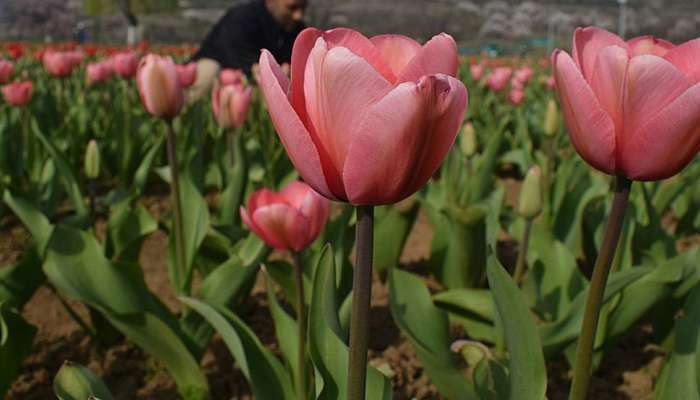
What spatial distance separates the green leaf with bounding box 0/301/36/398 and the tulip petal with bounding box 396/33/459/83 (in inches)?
39.8

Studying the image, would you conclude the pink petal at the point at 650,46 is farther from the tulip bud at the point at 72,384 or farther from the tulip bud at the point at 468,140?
the tulip bud at the point at 468,140

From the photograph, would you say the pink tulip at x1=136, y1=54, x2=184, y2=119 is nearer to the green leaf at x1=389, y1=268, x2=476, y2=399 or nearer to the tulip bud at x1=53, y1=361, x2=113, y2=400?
the green leaf at x1=389, y1=268, x2=476, y2=399

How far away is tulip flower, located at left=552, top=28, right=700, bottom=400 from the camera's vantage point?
72 cm

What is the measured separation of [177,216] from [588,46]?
1070 mm

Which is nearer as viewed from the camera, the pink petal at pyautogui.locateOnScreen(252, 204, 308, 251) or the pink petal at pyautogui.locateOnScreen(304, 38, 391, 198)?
the pink petal at pyautogui.locateOnScreen(304, 38, 391, 198)

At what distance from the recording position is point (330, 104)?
2.05 feet

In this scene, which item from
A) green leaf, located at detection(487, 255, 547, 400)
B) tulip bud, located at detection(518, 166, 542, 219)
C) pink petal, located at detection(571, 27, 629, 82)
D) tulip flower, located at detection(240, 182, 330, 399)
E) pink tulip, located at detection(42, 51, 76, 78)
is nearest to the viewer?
pink petal, located at detection(571, 27, 629, 82)

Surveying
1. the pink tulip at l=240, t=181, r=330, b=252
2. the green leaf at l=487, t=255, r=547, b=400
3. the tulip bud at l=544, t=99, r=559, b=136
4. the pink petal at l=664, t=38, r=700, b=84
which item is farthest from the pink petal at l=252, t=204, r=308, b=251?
the tulip bud at l=544, t=99, r=559, b=136

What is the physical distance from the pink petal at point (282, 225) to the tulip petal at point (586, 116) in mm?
571

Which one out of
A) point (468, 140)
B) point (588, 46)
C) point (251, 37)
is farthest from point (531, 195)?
point (251, 37)

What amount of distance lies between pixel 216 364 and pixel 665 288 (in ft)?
3.36

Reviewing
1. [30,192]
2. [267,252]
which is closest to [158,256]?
[30,192]

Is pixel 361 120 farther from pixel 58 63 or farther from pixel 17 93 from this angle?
pixel 58 63

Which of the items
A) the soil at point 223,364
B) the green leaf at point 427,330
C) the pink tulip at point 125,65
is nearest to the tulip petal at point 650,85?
the green leaf at point 427,330
